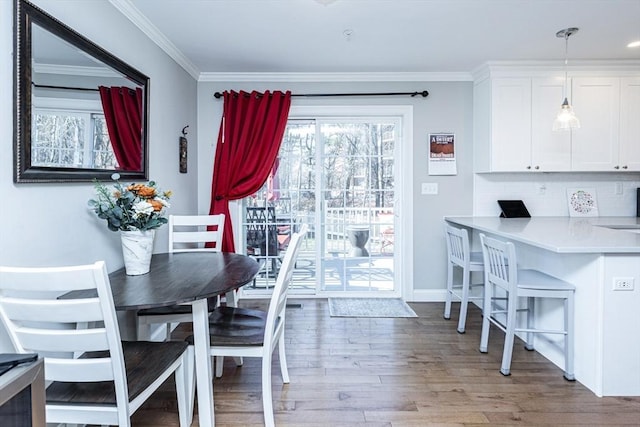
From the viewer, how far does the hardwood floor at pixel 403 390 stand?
2.00 meters

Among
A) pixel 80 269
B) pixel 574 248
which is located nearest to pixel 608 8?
pixel 574 248

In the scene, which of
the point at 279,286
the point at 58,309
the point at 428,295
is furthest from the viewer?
the point at 428,295

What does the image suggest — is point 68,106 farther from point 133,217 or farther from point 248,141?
point 248,141

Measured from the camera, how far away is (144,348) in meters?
1.77

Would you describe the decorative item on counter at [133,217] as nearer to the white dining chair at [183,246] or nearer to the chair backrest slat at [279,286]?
the white dining chair at [183,246]

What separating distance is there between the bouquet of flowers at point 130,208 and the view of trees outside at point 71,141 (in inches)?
6.3

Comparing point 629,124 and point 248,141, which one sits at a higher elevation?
point 629,124

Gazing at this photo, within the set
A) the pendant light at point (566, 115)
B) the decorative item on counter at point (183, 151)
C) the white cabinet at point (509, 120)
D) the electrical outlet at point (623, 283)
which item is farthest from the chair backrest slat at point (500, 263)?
the decorative item on counter at point (183, 151)

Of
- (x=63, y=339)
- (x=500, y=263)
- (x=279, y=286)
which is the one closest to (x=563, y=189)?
(x=500, y=263)

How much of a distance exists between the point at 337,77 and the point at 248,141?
1.12 metres

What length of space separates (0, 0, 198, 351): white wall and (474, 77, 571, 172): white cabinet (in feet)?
9.58

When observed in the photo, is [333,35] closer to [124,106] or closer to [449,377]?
[124,106]

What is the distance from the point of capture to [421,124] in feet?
13.0

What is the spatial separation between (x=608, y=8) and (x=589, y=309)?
197cm
